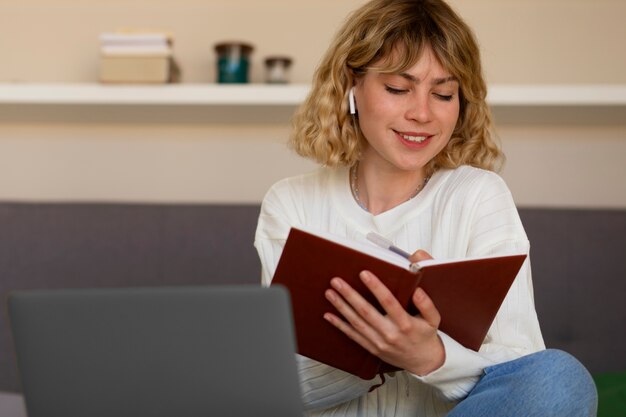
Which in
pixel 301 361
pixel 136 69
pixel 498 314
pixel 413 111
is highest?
pixel 413 111

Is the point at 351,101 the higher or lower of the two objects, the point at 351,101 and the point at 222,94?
the higher

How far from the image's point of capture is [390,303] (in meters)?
1.35

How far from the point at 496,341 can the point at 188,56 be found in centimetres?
157

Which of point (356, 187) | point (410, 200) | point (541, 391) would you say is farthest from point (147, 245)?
point (541, 391)

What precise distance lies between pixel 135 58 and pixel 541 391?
1707 mm

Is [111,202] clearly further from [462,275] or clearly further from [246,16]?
[462,275]

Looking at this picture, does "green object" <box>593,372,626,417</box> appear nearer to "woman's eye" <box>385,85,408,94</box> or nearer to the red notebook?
the red notebook

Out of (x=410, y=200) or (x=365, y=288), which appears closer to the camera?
(x=365, y=288)

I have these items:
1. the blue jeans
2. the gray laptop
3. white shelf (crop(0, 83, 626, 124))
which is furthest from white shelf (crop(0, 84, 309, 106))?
the gray laptop

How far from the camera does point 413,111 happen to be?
5.65ft

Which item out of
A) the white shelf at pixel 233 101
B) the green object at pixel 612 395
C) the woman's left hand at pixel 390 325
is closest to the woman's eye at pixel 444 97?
the woman's left hand at pixel 390 325

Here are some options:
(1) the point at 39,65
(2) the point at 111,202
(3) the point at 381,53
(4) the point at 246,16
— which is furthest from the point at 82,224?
(3) the point at 381,53

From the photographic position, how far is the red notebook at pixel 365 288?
51.7 inches

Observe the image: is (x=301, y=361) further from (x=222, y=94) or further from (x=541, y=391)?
(x=222, y=94)
